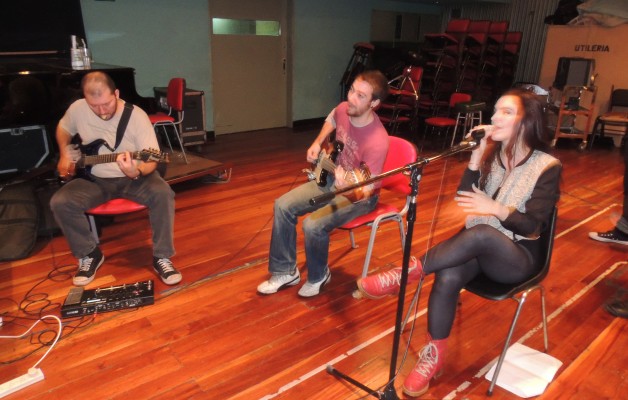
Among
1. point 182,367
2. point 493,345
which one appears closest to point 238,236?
point 182,367

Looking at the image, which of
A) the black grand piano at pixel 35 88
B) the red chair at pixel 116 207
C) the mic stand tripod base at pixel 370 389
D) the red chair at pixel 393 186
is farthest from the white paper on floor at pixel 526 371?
the black grand piano at pixel 35 88

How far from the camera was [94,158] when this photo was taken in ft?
9.03

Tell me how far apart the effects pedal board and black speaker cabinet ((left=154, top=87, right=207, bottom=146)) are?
131 inches

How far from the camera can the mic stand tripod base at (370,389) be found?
176 centimetres

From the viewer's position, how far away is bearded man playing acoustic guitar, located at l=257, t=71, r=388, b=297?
2424 mm

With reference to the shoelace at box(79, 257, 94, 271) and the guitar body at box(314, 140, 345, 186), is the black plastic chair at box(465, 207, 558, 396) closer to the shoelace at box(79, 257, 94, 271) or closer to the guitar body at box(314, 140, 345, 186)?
the guitar body at box(314, 140, 345, 186)

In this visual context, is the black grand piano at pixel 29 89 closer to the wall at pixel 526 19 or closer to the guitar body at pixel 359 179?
the guitar body at pixel 359 179

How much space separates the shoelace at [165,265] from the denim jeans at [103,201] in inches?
1.0

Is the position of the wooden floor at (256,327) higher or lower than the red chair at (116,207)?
lower

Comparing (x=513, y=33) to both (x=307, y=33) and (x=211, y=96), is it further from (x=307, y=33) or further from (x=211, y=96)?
(x=211, y=96)

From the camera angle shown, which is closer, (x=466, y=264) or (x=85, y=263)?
(x=466, y=264)

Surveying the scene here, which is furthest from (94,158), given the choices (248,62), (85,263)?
(248,62)

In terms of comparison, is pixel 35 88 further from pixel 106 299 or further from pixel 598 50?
pixel 598 50

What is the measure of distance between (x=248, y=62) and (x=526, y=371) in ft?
19.6
